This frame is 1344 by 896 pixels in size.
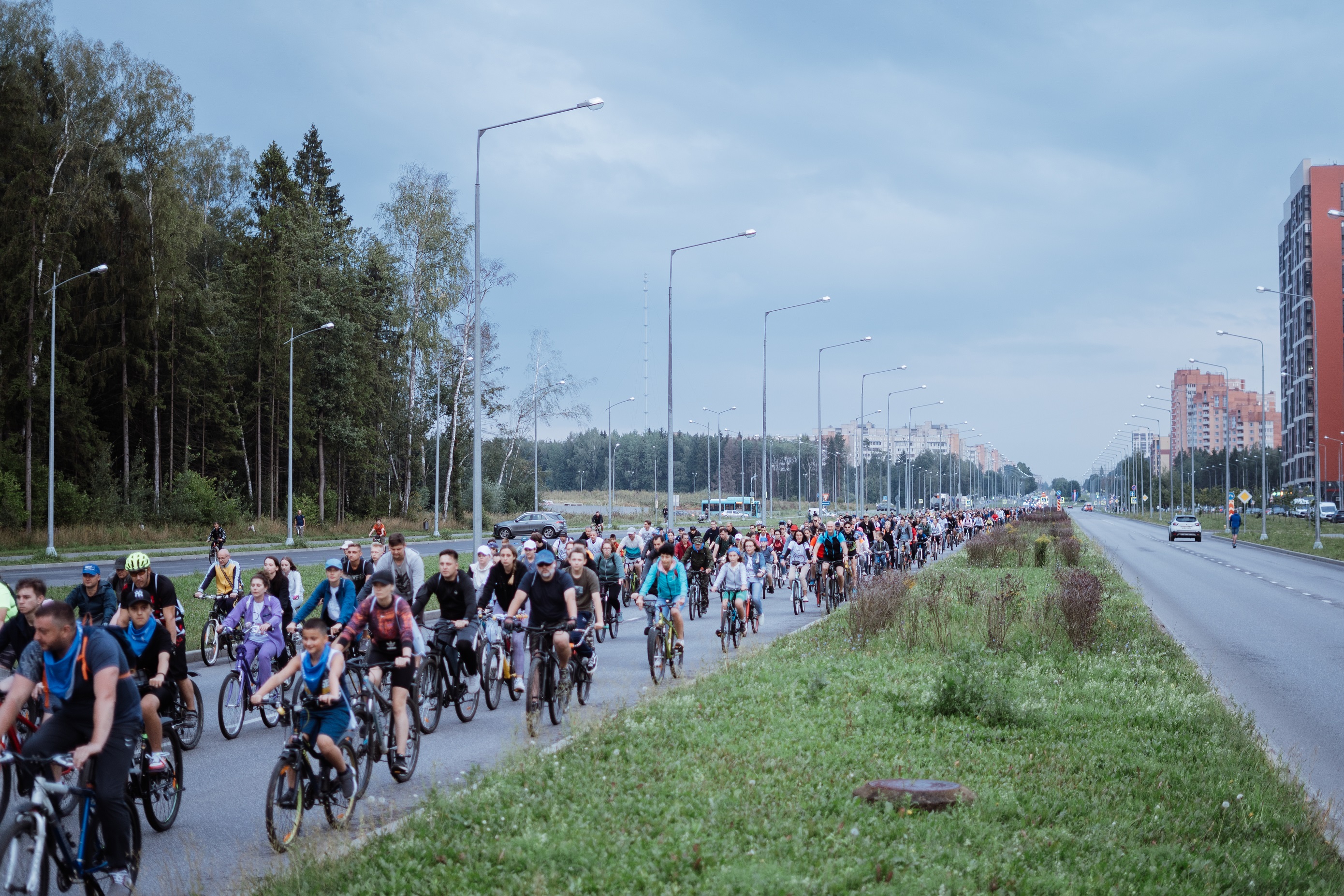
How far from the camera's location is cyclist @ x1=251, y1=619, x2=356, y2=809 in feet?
23.9

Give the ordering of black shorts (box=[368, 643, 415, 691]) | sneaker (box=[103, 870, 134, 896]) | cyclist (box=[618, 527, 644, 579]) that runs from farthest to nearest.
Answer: cyclist (box=[618, 527, 644, 579]) < black shorts (box=[368, 643, 415, 691]) < sneaker (box=[103, 870, 134, 896])

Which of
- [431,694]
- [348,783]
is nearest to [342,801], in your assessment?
[348,783]

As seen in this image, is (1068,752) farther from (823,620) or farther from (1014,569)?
(1014,569)

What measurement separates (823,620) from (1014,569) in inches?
539

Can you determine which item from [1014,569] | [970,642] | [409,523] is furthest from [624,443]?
[970,642]

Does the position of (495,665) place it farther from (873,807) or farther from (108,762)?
(108,762)

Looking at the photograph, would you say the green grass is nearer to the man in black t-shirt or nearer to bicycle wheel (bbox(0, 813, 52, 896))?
bicycle wheel (bbox(0, 813, 52, 896))

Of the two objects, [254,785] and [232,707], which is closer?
[254,785]

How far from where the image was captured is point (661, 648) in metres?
14.1

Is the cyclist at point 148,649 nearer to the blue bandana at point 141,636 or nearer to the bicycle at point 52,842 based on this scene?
the blue bandana at point 141,636

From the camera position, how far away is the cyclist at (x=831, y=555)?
24.9 metres

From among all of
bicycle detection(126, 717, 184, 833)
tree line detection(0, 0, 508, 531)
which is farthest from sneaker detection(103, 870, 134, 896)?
tree line detection(0, 0, 508, 531)

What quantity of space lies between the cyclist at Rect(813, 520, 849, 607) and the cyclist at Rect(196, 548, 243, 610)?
502 inches

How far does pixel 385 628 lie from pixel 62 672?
131 inches
